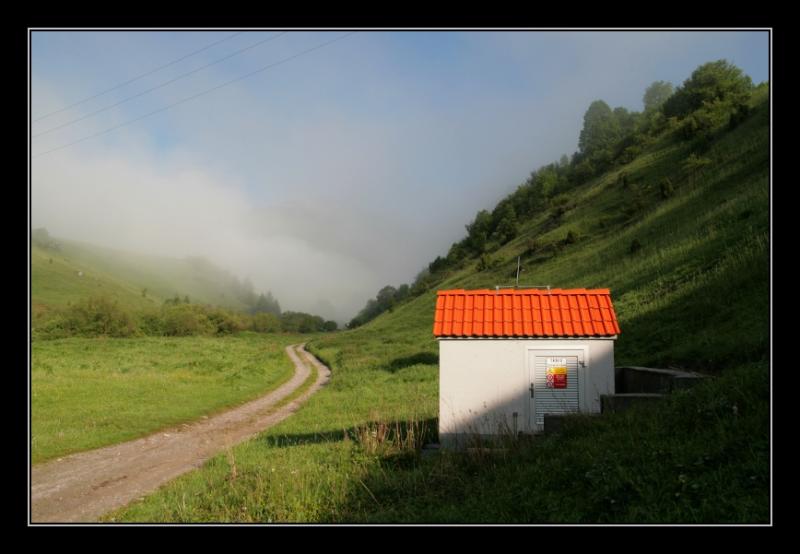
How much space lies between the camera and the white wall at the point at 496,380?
468 inches

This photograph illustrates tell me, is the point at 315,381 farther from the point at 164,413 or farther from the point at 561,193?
the point at 561,193

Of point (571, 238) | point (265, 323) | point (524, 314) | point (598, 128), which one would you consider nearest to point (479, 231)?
point (598, 128)

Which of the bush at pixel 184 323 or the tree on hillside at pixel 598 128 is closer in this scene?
the bush at pixel 184 323

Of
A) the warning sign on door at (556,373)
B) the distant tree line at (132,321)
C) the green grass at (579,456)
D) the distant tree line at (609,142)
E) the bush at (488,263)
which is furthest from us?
the distant tree line at (132,321)

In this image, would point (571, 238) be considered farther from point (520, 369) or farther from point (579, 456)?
point (579, 456)

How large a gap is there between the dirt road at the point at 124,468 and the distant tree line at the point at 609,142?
48.4 meters

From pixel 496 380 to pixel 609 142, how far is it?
112144 mm

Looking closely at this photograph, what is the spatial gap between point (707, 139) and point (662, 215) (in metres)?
19.0

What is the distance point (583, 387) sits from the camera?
39.0 ft

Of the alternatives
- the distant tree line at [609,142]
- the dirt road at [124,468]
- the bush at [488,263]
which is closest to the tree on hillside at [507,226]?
the distant tree line at [609,142]

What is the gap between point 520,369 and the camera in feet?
39.7

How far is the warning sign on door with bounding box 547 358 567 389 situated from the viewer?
11938mm

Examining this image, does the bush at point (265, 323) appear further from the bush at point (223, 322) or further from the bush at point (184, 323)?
the bush at point (184, 323)
